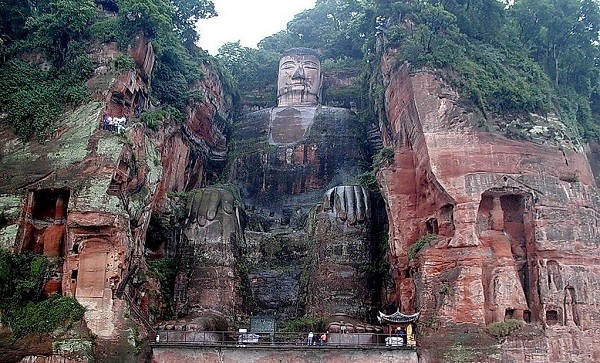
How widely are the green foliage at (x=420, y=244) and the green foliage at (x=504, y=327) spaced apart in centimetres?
351

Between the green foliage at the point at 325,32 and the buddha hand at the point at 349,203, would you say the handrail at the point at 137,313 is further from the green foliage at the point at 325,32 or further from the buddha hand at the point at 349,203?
the green foliage at the point at 325,32

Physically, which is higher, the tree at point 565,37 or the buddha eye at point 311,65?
the buddha eye at point 311,65

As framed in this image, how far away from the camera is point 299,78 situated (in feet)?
137

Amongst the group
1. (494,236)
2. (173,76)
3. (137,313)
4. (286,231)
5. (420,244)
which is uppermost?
(173,76)

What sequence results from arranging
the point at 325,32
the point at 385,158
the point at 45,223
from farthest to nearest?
the point at 325,32
the point at 385,158
the point at 45,223

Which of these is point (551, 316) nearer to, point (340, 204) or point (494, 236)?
point (494, 236)

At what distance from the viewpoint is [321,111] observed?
37.7 metres

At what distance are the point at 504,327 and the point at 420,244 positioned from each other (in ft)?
13.1

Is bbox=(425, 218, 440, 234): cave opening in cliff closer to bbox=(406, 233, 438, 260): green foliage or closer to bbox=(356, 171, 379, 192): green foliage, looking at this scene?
bbox=(406, 233, 438, 260): green foliage

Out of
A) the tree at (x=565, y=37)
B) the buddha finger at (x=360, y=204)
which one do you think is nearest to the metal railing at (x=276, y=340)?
the buddha finger at (x=360, y=204)

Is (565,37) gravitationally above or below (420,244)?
above

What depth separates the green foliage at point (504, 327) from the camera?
22.3 meters

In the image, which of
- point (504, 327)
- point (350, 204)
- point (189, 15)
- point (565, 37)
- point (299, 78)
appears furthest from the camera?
point (299, 78)

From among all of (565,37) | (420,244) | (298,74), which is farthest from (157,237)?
(565,37)
